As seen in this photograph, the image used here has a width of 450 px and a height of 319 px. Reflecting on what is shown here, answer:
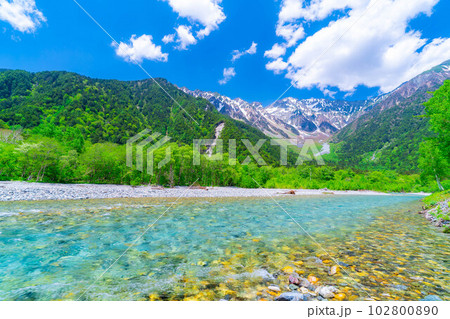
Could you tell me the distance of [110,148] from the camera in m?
55.8

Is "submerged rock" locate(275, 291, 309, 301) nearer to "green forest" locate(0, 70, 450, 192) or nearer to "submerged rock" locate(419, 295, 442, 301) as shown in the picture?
"submerged rock" locate(419, 295, 442, 301)

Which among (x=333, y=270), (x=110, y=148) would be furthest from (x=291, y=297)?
(x=110, y=148)

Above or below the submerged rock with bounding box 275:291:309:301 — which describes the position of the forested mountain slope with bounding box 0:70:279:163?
above

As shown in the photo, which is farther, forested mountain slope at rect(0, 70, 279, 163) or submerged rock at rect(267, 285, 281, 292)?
forested mountain slope at rect(0, 70, 279, 163)

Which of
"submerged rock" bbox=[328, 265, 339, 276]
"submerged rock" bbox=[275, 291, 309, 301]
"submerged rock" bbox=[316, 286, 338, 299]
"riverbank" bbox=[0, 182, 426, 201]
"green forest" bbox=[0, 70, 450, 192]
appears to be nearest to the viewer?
"submerged rock" bbox=[275, 291, 309, 301]

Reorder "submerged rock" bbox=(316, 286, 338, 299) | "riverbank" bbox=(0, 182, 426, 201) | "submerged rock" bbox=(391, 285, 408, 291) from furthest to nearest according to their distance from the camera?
"riverbank" bbox=(0, 182, 426, 201) → "submerged rock" bbox=(391, 285, 408, 291) → "submerged rock" bbox=(316, 286, 338, 299)

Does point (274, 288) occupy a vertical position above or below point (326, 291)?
below

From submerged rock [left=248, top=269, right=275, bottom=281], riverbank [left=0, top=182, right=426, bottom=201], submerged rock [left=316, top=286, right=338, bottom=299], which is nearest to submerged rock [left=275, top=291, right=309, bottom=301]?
submerged rock [left=316, top=286, right=338, bottom=299]

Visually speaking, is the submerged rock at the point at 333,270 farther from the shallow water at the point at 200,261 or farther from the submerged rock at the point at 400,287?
the submerged rock at the point at 400,287

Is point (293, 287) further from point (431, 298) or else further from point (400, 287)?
point (431, 298)

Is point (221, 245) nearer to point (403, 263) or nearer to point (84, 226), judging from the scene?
point (403, 263)

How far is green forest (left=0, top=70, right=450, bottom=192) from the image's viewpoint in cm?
3459
